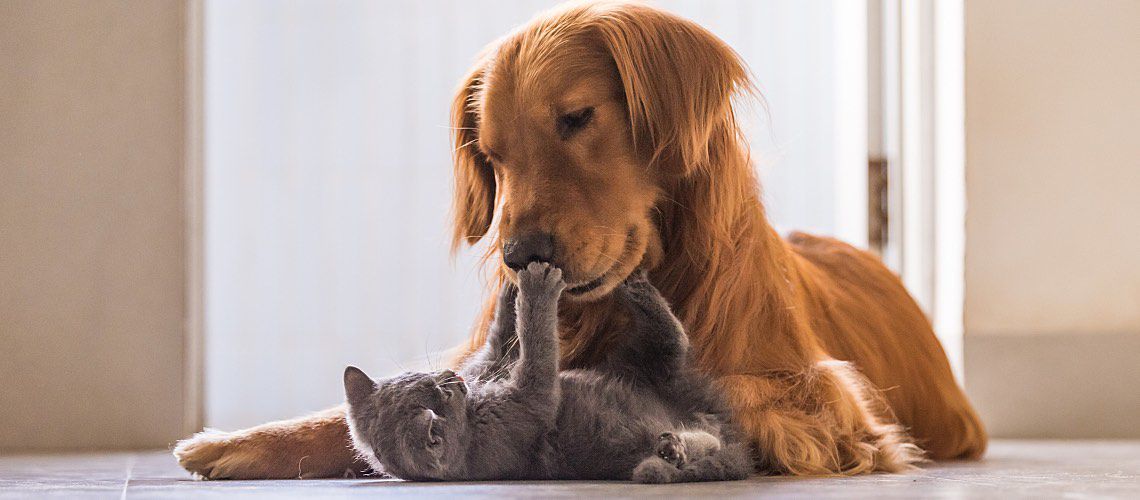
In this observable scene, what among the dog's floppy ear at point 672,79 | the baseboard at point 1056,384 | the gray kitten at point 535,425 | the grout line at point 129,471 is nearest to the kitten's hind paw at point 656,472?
the gray kitten at point 535,425

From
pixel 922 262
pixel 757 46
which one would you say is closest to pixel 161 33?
pixel 757 46

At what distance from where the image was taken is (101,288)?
8.87 feet

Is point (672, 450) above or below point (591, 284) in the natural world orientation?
below

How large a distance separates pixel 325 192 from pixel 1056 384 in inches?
70.7

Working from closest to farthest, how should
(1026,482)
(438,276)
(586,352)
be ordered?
(1026,482)
(586,352)
(438,276)

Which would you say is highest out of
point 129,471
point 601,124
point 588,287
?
point 601,124

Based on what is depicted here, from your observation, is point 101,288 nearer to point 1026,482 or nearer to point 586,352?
point 586,352

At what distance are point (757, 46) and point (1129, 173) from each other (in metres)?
0.93

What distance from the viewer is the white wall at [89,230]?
2.68 meters

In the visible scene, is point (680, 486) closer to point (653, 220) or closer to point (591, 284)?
point (591, 284)

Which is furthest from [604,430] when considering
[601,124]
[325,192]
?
[325,192]

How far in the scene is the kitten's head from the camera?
1.55m

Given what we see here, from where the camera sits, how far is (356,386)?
1.59m

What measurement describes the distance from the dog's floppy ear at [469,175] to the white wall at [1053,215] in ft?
4.57
